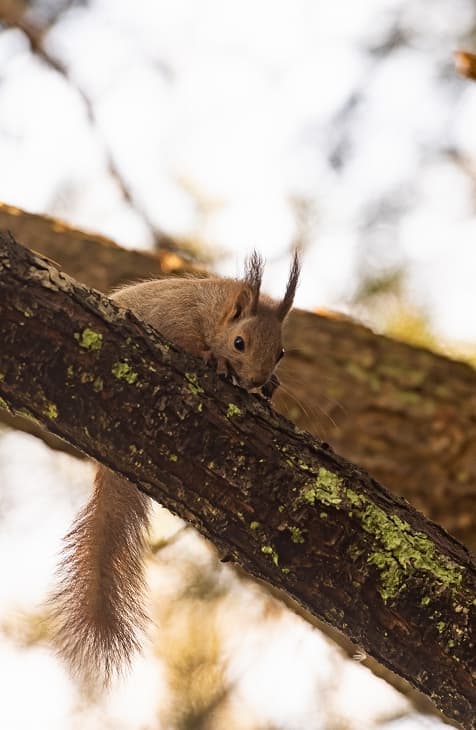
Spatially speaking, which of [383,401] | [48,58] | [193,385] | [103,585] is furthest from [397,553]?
[48,58]

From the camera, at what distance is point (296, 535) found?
178 cm

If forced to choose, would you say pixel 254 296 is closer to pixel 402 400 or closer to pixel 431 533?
pixel 431 533

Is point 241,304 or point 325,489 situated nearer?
point 325,489

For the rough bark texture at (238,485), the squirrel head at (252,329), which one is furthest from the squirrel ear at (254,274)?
the rough bark texture at (238,485)

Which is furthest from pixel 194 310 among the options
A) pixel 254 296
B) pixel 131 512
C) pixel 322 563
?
pixel 322 563

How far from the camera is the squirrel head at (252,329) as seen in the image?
237cm

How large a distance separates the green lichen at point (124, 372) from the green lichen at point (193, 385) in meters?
0.12

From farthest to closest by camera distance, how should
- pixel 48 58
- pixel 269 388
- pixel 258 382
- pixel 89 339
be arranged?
pixel 48 58 → pixel 269 388 → pixel 258 382 → pixel 89 339

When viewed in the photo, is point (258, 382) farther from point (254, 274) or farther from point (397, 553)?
point (397, 553)

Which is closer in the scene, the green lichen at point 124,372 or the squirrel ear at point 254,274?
the green lichen at point 124,372

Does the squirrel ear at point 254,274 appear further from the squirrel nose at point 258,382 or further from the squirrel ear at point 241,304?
the squirrel nose at point 258,382

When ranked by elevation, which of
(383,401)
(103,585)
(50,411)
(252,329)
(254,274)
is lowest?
(103,585)

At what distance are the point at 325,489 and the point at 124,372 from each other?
0.48m

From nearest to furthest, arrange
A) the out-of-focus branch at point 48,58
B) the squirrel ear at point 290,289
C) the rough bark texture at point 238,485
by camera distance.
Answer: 1. the rough bark texture at point 238,485
2. the squirrel ear at point 290,289
3. the out-of-focus branch at point 48,58
